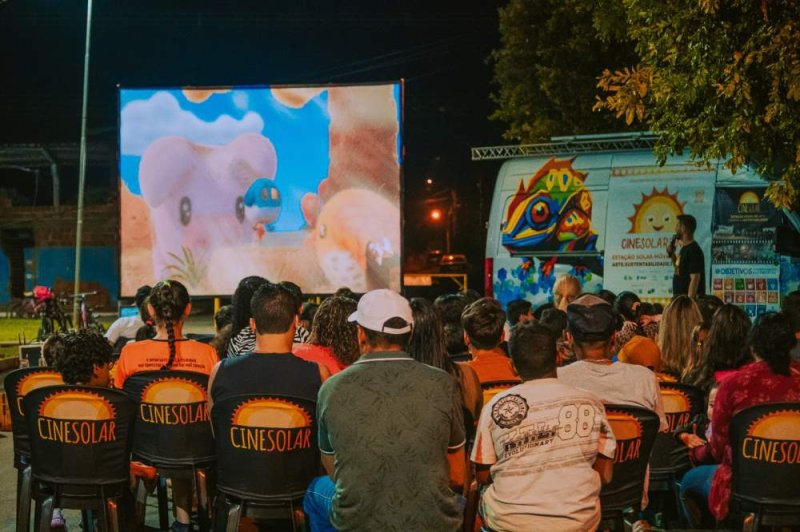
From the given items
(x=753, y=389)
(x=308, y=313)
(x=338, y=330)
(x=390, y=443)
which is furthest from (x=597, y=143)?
(x=390, y=443)

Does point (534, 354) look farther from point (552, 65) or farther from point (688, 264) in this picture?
point (552, 65)

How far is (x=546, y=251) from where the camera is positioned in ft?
43.6

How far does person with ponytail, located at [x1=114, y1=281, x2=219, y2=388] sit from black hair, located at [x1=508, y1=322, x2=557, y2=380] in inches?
98.3

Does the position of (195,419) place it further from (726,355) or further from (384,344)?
(726,355)

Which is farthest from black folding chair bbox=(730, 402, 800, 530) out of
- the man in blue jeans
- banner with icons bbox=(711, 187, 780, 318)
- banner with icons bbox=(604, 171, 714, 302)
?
banner with icons bbox=(604, 171, 714, 302)

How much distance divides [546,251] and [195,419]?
8.79 meters

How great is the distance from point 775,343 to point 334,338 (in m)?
2.39

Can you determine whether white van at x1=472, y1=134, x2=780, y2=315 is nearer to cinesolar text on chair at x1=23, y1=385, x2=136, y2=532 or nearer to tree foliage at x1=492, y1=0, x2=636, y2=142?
cinesolar text on chair at x1=23, y1=385, x2=136, y2=532

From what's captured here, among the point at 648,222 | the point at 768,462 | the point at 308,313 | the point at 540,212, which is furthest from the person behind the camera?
the point at 540,212

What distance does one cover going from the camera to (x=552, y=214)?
519 inches

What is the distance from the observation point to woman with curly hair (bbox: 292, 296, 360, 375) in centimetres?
530

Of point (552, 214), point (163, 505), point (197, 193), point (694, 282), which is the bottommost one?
point (163, 505)

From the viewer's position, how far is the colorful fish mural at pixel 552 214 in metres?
13.0

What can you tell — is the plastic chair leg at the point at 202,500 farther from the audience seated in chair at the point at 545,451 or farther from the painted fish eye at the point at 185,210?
the painted fish eye at the point at 185,210
